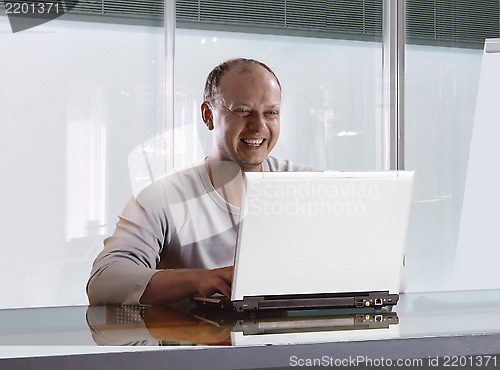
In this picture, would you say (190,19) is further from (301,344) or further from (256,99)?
(301,344)

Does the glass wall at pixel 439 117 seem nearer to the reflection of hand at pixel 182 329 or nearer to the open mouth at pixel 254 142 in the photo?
the open mouth at pixel 254 142

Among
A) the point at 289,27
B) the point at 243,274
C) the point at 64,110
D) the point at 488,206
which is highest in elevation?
the point at 289,27

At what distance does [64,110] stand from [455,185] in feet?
9.18

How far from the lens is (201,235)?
111 inches

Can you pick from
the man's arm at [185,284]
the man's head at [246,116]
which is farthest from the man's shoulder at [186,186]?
the man's arm at [185,284]

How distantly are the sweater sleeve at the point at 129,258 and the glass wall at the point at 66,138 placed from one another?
1457mm

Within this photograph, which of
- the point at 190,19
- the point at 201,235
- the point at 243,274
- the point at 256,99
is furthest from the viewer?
the point at 190,19

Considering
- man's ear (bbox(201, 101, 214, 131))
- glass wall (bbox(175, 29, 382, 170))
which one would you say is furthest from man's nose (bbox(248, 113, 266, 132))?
glass wall (bbox(175, 29, 382, 170))

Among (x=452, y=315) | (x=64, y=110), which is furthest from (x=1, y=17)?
(x=452, y=315)

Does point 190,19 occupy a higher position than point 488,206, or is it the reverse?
point 190,19

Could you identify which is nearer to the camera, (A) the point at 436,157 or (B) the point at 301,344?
(B) the point at 301,344

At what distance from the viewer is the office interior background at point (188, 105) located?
4.16 metres

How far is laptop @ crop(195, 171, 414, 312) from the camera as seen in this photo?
63.5 inches

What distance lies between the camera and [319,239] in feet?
5.41
